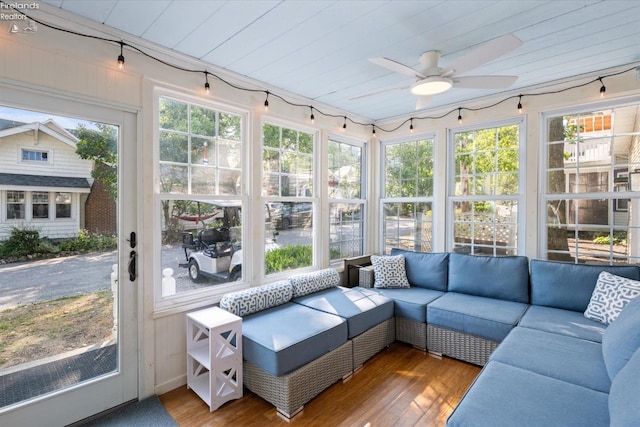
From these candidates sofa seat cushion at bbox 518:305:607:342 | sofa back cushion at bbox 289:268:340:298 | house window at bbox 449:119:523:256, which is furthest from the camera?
house window at bbox 449:119:523:256

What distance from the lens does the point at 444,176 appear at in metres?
3.96

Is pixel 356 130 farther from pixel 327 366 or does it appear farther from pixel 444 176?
pixel 327 366

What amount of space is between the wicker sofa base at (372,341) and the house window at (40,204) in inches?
97.5

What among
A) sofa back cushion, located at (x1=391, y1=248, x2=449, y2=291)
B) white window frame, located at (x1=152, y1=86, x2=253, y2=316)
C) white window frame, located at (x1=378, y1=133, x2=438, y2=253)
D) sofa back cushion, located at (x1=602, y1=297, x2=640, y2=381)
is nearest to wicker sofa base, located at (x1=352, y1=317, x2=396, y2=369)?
sofa back cushion, located at (x1=391, y1=248, x2=449, y2=291)

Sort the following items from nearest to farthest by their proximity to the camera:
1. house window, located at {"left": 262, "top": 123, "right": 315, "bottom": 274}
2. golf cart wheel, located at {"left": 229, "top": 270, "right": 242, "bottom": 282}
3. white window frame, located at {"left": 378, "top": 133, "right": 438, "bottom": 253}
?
golf cart wheel, located at {"left": 229, "top": 270, "right": 242, "bottom": 282} < house window, located at {"left": 262, "top": 123, "right": 315, "bottom": 274} < white window frame, located at {"left": 378, "top": 133, "right": 438, "bottom": 253}

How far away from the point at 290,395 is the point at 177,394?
0.97m

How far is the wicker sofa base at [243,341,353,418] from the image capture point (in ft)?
7.00

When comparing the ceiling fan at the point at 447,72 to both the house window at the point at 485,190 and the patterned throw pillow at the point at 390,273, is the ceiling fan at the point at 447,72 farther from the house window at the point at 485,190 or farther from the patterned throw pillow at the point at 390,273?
the patterned throw pillow at the point at 390,273

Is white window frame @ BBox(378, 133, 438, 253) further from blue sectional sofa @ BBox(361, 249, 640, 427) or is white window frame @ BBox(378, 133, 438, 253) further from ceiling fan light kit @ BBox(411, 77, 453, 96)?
ceiling fan light kit @ BBox(411, 77, 453, 96)

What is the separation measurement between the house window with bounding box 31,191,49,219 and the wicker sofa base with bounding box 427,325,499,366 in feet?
10.7

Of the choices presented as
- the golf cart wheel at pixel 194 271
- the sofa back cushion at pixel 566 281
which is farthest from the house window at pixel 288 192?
the sofa back cushion at pixel 566 281

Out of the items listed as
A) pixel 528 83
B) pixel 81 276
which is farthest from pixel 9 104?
→ pixel 528 83

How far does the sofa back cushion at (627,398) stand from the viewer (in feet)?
3.51

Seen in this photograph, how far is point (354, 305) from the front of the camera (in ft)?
9.78
